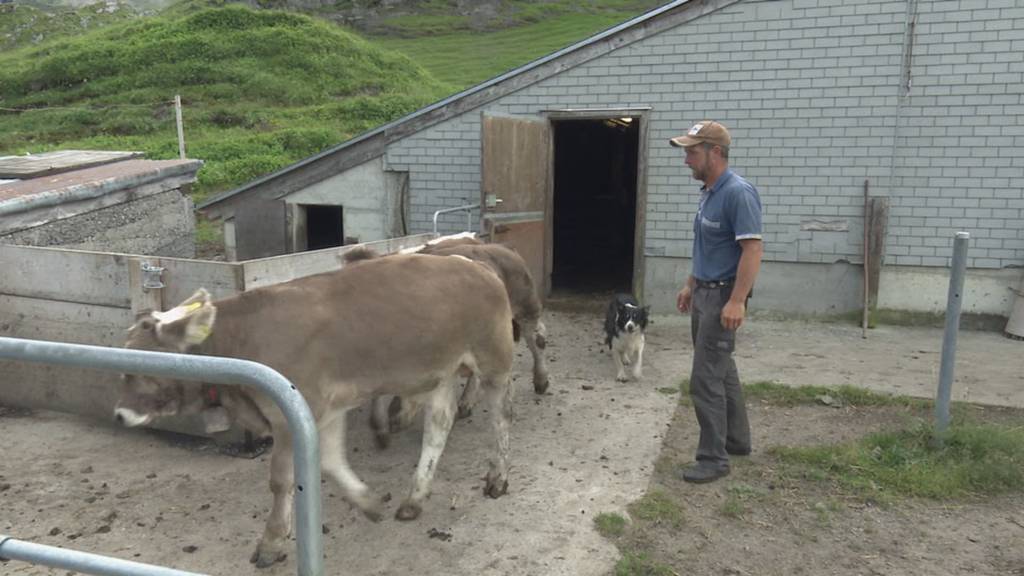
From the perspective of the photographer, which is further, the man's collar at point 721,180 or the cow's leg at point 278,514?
the man's collar at point 721,180

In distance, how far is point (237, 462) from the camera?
16.4 ft

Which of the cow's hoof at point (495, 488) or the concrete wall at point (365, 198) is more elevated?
the concrete wall at point (365, 198)

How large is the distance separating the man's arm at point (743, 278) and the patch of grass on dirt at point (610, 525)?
1.31 m

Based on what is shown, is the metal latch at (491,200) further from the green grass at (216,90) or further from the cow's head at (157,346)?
the green grass at (216,90)

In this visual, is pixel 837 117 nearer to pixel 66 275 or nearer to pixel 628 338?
pixel 628 338

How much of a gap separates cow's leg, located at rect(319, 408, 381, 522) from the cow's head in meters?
0.72

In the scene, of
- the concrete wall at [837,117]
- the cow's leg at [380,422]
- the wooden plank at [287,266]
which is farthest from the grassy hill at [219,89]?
the cow's leg at [380,422]

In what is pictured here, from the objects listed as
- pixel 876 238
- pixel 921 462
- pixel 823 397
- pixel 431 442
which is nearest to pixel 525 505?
pixel 431 442

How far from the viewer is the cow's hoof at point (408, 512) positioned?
13.7 ft

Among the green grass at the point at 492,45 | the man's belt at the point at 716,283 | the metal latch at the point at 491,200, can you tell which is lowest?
the man's belt at the point at 716,283

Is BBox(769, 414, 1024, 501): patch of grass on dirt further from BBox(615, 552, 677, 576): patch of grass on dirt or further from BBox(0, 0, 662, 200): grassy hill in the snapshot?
BBox(0, 0, 662, 200): grassy hill

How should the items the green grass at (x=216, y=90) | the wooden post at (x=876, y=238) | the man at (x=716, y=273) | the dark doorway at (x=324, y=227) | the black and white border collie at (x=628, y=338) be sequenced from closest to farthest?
the man at (x=716, y=273), the black and white border collie at (x=628, y=338), the wooden post at (x=876, y=238), the dark doorway at (x=324, y=227), the green grass at (x=216, y=90)

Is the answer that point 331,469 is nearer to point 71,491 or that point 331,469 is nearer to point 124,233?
point 71,491

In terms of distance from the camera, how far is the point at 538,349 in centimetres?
648
